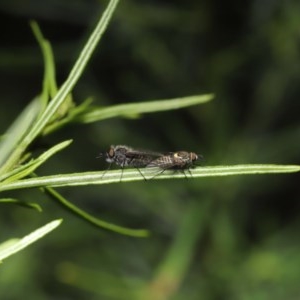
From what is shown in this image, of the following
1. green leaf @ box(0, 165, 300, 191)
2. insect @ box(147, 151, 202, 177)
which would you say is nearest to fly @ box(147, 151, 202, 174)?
insect @ box(147, 151, 202, 177)

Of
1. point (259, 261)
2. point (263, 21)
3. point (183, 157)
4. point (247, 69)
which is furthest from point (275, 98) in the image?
point (183, 157)

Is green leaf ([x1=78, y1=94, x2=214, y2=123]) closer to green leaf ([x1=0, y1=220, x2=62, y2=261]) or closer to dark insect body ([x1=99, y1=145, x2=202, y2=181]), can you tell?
dark insect body ([x1=99, y1=145, x2=202, y2=181])

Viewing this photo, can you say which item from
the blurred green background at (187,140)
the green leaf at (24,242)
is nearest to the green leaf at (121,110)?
the green leaf at (24,242)

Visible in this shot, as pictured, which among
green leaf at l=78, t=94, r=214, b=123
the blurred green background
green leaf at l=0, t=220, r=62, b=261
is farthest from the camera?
the blurred green background

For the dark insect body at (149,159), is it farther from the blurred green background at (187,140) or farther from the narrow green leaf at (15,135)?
the blurred green background at (187,140)

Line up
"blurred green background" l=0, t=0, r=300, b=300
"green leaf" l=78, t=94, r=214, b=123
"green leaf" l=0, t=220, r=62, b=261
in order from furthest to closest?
"blurred green background" l=0, t=0, r=300, b=300 → "green leaf" l=78, t=94, r=214, b=123 → "green leaf" l=0, t=220, r=62, b=261

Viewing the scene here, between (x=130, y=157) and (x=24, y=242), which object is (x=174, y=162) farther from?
(x=24, y=242)

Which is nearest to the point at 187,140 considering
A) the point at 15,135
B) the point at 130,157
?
the point at 130,157
